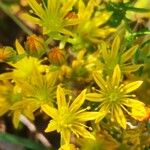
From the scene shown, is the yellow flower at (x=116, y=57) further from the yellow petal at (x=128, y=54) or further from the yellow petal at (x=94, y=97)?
the yellow petal at (x=94, y=97)

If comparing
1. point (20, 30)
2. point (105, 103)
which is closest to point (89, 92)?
point (105, 103)

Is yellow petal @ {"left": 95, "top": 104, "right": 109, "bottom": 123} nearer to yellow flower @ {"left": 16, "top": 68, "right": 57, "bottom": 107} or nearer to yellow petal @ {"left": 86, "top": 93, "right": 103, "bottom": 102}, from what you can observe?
yellow petal @ {"left": 86, "top": 93, "right": 103, "bottom": 102}

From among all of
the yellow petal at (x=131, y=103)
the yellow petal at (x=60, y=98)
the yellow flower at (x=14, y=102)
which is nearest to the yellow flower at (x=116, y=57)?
the yellow petal at (x=131, y=103)

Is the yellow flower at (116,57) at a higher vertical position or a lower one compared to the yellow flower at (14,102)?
higher

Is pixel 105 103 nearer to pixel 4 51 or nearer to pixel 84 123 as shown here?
pixel 84 123

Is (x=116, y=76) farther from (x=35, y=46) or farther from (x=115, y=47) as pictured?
(x=35, y=46)

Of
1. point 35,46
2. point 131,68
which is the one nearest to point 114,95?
point 131,68
